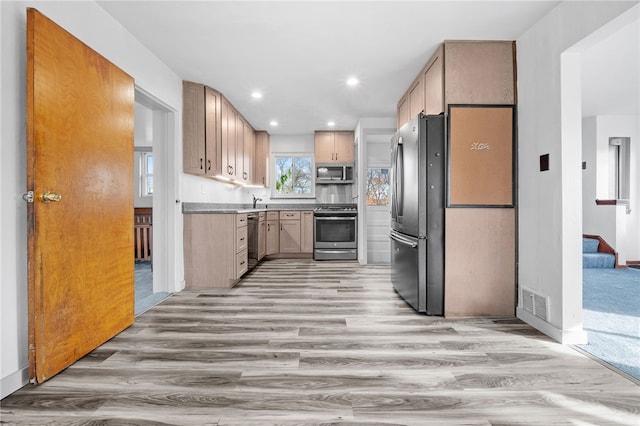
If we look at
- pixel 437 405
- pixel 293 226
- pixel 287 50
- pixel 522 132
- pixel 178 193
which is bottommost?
pixel 437 405

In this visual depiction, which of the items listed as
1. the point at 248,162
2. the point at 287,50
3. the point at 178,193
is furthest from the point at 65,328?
the point at 248,162

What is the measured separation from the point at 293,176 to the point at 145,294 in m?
3.71

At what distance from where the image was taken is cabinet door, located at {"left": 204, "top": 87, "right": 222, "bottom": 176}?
3711 millimetres

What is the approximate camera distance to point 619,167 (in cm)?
498

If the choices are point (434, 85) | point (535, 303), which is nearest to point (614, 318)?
point (535, 303)

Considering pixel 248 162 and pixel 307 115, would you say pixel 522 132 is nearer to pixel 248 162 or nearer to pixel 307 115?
pixel 307 115

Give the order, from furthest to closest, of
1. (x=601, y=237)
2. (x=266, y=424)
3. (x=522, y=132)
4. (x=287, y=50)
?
(x=601, y=237), (x=287, y=50), (x=522, y=132), (x=266, y=424)

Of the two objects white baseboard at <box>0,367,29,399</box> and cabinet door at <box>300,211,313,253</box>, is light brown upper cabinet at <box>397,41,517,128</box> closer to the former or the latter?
white baseboard at <box>0,367,29,399</box>

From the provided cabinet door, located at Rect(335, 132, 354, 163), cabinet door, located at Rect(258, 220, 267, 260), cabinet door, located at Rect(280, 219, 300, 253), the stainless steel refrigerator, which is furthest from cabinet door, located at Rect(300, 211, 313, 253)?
the stainless steel refrigerator

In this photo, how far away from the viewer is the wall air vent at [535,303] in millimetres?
2309

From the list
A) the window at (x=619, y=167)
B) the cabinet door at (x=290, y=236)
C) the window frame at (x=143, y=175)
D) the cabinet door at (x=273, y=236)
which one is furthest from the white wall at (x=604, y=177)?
the window frame at (x=143, y=175)

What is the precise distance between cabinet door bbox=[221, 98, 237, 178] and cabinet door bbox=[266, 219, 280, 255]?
1497mm

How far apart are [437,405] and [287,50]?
2.86m

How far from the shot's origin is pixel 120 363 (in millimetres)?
1876
